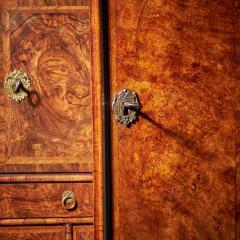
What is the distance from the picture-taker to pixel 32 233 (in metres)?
0.89

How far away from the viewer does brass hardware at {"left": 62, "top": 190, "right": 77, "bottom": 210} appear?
2.90ft

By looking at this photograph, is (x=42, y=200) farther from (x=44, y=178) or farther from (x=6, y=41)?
(x=6, y=41)

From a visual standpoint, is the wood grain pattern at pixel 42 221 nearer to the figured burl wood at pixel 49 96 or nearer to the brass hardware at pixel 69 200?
the brass hardware at pixel 69 200

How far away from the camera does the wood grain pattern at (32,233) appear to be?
886mm

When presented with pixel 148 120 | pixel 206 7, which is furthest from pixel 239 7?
pixel 148 120

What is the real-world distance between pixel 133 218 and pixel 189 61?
0.40 m

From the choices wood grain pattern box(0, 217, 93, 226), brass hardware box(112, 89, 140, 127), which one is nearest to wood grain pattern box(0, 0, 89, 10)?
brass hardware box(112, 89, 140, 127)

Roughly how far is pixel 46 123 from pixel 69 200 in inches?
10.2

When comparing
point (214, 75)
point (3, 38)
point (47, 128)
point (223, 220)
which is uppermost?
point (3, 38)

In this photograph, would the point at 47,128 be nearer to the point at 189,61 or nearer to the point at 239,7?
the point at 189,61

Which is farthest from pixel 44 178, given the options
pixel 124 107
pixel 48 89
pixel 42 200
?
pixel 124 107

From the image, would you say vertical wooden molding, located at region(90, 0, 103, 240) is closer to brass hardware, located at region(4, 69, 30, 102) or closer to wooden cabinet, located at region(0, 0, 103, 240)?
wooden cabinet, located at region(0, 0, 103, 240)

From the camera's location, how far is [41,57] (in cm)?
89

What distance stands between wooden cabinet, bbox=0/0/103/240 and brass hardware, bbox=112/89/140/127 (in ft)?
0.87
